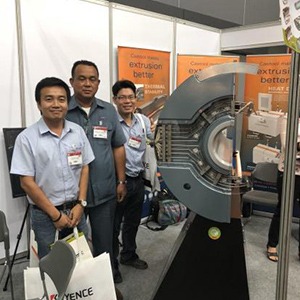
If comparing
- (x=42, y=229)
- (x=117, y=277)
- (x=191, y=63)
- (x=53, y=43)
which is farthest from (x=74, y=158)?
(x=191, y=63)

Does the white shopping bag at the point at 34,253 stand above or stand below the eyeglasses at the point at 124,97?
below

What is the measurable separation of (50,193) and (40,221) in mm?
169

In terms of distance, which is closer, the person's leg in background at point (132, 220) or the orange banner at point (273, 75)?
the person's leg in background at point (132, 220)

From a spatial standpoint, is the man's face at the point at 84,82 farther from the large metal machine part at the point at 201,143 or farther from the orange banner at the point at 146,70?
the orange banner at the point at 146,70

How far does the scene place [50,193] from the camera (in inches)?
73.4

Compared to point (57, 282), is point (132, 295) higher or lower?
lower

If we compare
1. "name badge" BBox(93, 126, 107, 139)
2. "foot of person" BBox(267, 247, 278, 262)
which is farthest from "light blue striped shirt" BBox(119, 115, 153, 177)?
"foot of person" BBox(267, 247, 278, 262)

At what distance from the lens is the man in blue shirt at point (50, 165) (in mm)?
1807

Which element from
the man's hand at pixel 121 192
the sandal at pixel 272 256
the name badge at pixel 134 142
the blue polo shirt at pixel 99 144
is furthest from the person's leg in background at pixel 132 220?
the sandal at pixel 272 256

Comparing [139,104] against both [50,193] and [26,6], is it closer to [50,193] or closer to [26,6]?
[26,6]

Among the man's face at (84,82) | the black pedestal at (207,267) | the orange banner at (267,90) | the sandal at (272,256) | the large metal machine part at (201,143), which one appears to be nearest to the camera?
the large metal machine part at (201,143)

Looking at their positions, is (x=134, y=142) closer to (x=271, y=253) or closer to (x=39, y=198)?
(x=39, y=198)

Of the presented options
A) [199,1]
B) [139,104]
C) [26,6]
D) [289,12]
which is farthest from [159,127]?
[199,1]

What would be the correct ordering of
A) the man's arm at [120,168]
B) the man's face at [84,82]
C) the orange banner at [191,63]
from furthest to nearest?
the orange banner at [191,63] < the man's arm at [120,168] < the man's face at [84,82]
